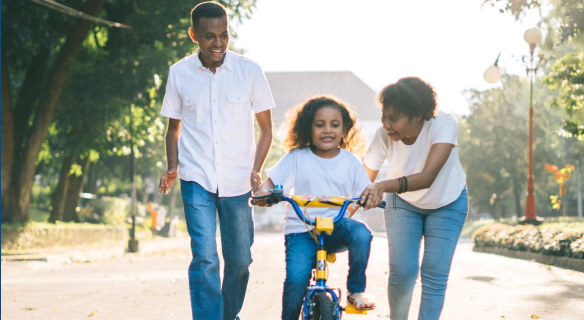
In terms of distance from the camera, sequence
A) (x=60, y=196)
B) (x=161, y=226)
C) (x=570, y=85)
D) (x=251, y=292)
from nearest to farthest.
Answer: (x=251, y=292)
(x=570, y=85)
(x=60, y=196)
(x=161, y=226)

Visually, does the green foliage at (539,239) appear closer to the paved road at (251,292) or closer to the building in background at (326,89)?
the paved road at (251,292)

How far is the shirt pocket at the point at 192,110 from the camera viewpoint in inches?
204

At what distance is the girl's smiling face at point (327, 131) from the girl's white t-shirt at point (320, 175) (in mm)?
60

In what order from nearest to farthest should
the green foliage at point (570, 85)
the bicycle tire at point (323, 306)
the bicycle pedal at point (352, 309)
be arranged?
the bicycle tire at point (323, 306) → the bicycle pedal at point (352, 309) → the green foliage at point (570, 85)

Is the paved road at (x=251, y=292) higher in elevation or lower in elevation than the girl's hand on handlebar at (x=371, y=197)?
lower

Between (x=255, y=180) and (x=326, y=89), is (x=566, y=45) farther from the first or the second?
(x=326, y=89)

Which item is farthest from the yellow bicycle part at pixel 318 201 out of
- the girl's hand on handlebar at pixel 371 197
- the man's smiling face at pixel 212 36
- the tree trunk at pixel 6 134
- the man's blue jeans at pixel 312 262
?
the tree trunk at pixel 6 134

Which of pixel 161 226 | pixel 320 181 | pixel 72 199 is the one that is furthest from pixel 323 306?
pixel 161 226

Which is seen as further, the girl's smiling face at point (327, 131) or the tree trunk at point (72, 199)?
the tree trunk at point (72, 199)

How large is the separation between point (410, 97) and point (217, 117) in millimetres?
1245

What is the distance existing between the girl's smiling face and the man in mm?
464

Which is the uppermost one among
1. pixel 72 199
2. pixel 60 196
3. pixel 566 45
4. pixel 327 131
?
pixel 566 45

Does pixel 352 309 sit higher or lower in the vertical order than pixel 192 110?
lower

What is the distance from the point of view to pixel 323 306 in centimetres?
404
